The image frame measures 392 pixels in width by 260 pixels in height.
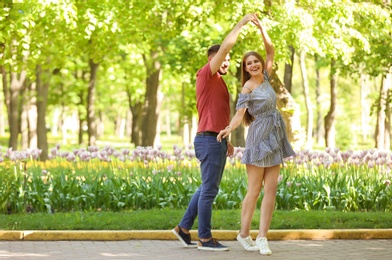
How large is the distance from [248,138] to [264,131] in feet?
0.65

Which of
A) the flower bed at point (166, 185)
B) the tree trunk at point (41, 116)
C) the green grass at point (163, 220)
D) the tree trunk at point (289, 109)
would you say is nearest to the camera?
the green grass at point (163, 220)

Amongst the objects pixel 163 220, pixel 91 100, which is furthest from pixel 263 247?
pixel 91 100

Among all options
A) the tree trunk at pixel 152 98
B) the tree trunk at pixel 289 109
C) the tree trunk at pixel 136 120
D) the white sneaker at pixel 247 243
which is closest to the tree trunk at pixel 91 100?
the tree trunk at pixel 152 98

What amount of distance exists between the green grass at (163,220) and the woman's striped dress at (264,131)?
1733 mm

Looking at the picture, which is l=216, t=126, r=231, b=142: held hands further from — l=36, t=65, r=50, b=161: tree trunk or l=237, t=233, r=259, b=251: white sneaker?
l=36, t=65, r=50, b=161: tree trunk

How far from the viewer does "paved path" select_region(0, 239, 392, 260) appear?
813 centimetres

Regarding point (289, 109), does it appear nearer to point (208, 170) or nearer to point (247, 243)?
point (247, 243)

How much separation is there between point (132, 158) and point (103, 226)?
332 centimetres

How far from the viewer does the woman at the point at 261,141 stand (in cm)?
822

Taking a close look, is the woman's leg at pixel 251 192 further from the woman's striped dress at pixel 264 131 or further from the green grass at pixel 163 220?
the green grass at pixel 163 220

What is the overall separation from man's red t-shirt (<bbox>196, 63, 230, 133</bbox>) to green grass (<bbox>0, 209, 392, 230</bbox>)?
1.99m

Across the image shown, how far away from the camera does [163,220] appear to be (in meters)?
10.1

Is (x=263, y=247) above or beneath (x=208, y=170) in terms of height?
beneath

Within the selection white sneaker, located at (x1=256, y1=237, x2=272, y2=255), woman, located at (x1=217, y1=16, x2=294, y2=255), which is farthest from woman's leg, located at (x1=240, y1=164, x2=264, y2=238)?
white sneaker, located at (x1=256, y1=237, x2=272, y2=255)
